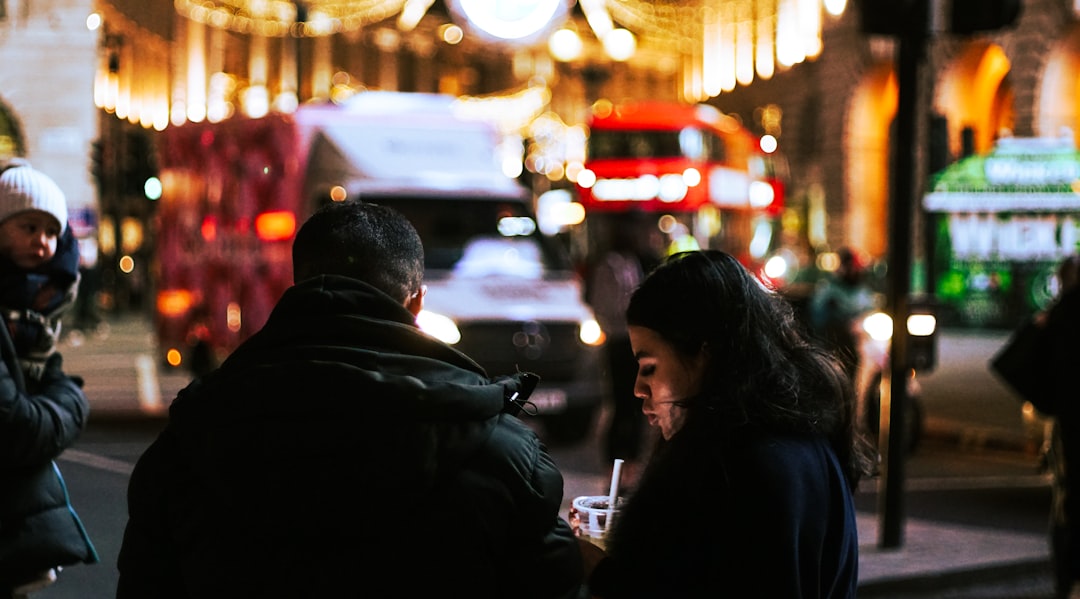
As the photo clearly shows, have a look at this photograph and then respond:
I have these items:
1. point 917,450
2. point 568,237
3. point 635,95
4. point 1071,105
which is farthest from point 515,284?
point 635,95

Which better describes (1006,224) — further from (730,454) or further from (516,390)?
(516,390)

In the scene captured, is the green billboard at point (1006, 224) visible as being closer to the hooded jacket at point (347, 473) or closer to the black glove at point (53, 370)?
the black glove at point (53, 370)

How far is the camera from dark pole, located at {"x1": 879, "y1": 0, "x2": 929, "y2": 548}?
762cm

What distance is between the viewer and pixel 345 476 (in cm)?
198

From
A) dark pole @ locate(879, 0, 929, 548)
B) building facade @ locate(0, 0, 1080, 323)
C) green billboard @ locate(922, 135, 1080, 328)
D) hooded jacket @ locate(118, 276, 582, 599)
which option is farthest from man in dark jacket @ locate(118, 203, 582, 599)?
green billboard @ locate(922, 135, 1080, 328)

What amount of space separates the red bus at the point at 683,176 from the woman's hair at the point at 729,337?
22.5 m

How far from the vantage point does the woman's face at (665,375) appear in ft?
7.64

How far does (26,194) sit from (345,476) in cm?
197

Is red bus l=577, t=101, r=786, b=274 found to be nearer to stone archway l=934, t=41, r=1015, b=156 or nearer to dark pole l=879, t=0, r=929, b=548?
stone archway l=934, t=41, r=1015, b=156

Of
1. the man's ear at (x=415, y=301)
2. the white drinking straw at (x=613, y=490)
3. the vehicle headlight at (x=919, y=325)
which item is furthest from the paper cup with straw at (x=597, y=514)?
the vehicle headlight at (x=919, y=325)

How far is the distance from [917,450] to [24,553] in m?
10.6

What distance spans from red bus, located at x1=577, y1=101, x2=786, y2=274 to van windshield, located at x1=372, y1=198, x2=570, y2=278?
12280mm

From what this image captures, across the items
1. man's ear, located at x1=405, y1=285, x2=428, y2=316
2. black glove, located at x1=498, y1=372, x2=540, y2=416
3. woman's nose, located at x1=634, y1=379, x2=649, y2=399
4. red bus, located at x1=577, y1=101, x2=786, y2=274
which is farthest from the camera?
red bus, located at x1=577, y1=101, x2=786, y2=274

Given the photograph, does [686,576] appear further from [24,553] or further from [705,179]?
[705,179]
